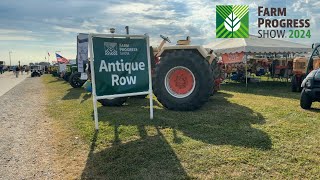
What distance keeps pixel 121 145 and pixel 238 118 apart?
281 cm

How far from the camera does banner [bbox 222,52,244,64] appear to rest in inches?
623

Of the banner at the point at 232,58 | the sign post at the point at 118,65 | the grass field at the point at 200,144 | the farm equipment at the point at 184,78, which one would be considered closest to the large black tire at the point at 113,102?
the grass field at the point at 200,144

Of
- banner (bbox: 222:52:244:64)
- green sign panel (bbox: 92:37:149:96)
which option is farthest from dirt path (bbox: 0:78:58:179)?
banner (bbox: 222:52:244:64)

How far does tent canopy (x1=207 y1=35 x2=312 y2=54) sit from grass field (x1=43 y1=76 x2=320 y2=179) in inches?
319

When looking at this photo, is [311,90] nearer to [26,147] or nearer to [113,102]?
[113,102]

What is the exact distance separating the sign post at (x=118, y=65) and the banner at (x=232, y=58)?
10248mm

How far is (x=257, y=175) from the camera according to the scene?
3.45 meters

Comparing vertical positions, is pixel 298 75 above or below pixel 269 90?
above

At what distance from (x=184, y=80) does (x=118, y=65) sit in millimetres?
1991

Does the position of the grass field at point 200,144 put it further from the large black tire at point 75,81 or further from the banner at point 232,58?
the large black tire at point 75,81

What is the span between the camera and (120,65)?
19.6 feet

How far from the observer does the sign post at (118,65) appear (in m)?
5.71

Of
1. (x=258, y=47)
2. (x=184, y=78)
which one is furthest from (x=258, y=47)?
(x=184, y=78)

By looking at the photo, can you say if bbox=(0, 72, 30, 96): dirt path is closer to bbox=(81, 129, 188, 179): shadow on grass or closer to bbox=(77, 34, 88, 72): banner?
bbox=(77, 34, 88, 72): banner
